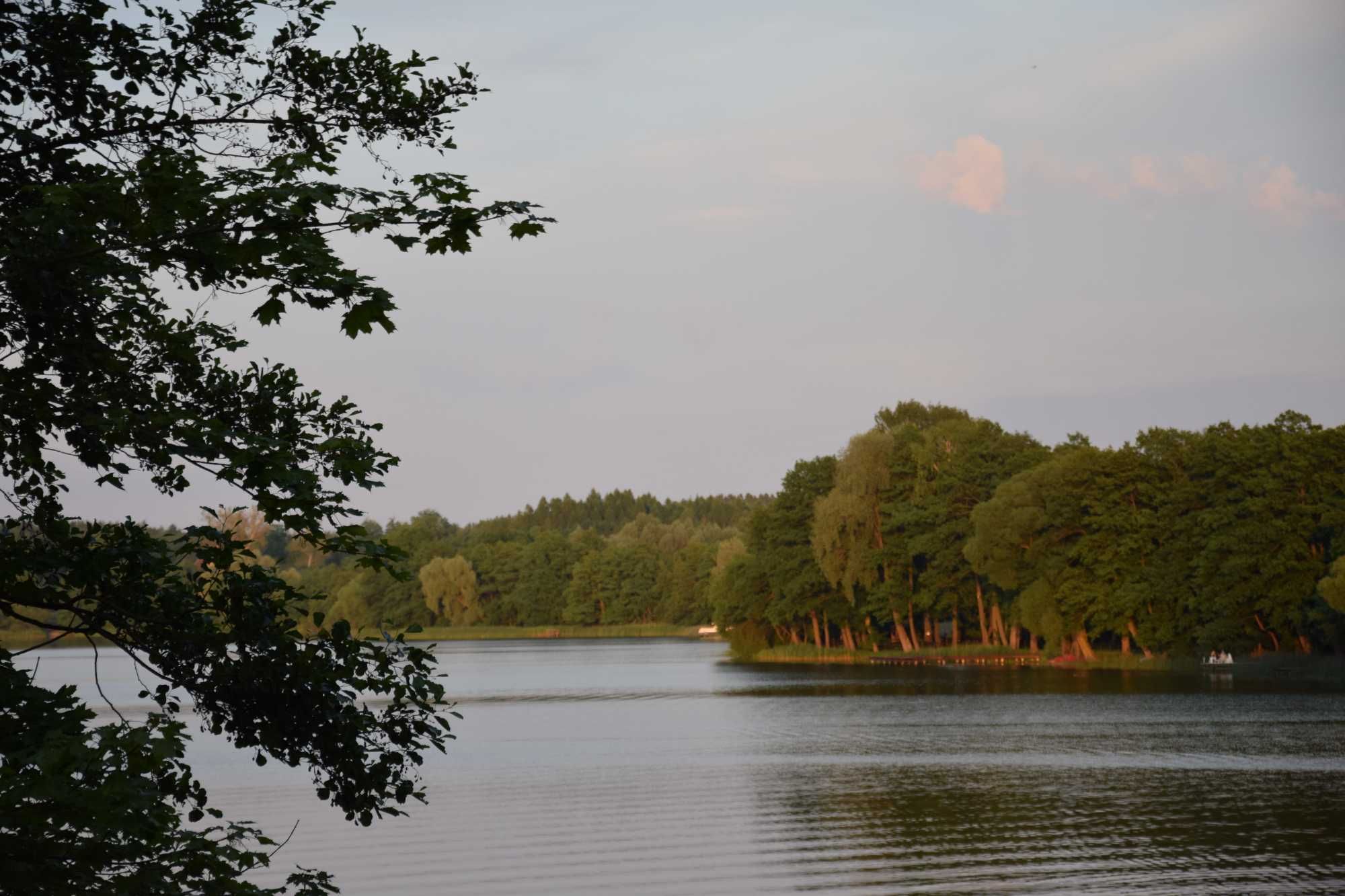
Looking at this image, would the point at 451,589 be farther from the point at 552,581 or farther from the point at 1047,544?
the point at 1047,544

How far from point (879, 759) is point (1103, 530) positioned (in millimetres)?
31054

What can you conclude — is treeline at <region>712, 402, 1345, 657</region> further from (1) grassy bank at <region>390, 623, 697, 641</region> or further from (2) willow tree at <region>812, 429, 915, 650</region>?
(1) grassy bank at <region>390, 623, 697, 641</region>

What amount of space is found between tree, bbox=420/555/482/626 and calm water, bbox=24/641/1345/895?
9076 cm

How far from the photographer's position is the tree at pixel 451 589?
14300cm

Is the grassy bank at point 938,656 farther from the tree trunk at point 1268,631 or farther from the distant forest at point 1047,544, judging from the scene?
the tree trunk at point 1268,631

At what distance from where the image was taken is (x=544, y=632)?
5930 inches

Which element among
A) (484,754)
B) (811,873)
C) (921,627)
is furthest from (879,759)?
(921,627)

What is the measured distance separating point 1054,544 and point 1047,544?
12.4 inches

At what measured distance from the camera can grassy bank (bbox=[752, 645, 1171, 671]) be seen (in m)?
62.5

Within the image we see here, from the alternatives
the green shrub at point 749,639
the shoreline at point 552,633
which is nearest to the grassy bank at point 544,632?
the shoreline at point 552,633

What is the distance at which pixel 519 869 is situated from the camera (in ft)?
71.9

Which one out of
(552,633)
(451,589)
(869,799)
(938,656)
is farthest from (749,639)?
(552,633)

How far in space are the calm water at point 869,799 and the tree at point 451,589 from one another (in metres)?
90.8

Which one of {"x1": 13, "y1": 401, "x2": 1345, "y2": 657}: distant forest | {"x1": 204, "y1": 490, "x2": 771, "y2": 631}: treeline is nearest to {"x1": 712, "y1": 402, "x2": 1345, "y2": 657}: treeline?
{"x1": 13, "y1": 401, "x2": 1345, "y2": 657}: distant forest
